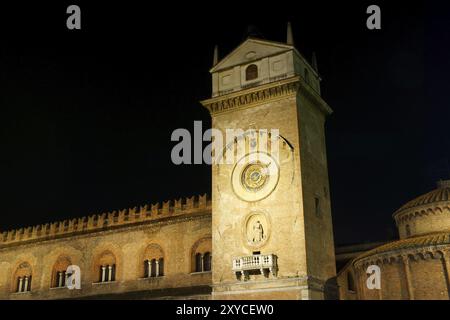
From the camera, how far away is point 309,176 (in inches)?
999

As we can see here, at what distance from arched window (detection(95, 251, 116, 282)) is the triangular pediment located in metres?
12.4

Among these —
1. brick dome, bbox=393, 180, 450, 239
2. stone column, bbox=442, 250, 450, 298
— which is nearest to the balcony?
stone column, bbox=442, 250, 450, 298

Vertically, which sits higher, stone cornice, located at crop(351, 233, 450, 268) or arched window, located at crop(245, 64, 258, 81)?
arched window, located at crop(245, 64, 258, 81)

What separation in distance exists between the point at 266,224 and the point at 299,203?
177 cm

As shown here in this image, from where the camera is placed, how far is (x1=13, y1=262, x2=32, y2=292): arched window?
3472 cm

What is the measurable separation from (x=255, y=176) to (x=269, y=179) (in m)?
0.74

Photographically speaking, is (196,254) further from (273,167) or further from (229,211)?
(273,167)

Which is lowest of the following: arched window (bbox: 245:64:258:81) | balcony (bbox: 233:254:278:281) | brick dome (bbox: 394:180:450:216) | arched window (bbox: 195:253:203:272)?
balcony (bbox: 233:254:278:281)

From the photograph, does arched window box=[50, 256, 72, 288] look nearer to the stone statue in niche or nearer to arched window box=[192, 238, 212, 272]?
arched window box=[192, 238, 212, 272]

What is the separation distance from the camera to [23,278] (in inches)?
1380

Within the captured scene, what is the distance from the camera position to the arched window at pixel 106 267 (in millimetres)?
31859

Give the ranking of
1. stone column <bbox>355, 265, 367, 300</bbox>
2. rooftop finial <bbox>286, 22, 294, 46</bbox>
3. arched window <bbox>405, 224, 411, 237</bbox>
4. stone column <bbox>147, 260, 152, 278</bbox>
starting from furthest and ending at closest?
arched window <bbox>405, 224, 411, 237</bbox>
stone column <bbox>355, 265, 367, 300</bbox>
stone column <bbox>147, 260, 152, 278</bbox>
rooftop finial <bbox>286, 22, 294, 46</bbox>

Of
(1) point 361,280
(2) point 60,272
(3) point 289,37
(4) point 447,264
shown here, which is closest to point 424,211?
(1) point 361,280

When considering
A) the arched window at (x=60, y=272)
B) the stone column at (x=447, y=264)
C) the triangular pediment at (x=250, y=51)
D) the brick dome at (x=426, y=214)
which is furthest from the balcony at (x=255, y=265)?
the brick dome at (x=426, y=214)
